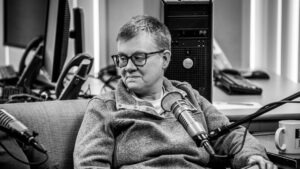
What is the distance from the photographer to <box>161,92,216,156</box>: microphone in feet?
4.82

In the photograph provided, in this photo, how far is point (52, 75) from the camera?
9.65 feet

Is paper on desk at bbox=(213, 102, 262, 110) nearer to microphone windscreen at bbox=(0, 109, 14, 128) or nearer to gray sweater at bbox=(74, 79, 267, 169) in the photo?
gray sweater at bbox=(74, 79, 267, 169)

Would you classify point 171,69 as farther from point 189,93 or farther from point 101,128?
point 101,128

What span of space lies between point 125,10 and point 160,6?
137 cm

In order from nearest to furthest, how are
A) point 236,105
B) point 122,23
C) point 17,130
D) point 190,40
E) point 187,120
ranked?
point 187,120
point 17,130
point 190,40
point 236,105
point 122,23

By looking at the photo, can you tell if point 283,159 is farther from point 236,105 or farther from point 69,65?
point 69,65

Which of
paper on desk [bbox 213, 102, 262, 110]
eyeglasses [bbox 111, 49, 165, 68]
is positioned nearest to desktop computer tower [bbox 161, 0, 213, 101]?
paper on desk [bbox 213, 102, 262, 110]

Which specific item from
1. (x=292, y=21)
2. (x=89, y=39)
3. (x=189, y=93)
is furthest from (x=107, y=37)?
(x=189, y=93)

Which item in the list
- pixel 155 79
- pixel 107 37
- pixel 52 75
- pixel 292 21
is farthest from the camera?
pixel 107 37

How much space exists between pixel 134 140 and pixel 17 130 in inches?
15.8

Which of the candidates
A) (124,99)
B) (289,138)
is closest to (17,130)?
(124,99)

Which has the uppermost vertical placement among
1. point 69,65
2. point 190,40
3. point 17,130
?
point 190,40

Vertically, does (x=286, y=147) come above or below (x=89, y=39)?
below

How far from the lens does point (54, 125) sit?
6.68 ft
